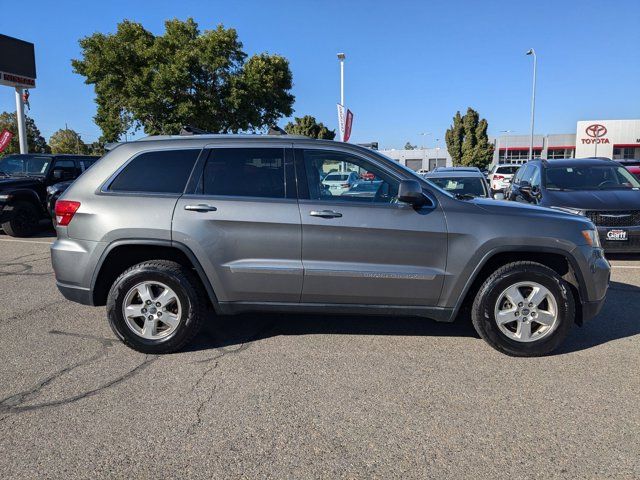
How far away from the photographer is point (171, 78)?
21781 millimetres

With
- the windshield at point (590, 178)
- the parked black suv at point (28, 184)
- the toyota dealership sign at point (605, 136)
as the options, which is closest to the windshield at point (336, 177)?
the windshield at point (590, 178)

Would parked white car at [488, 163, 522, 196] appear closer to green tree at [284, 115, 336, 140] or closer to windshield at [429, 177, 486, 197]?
windshield at [429, 177, 486, 197]

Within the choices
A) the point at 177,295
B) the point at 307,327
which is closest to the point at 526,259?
the point at 307,327

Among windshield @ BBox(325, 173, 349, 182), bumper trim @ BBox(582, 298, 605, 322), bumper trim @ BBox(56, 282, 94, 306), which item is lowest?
bumper trim @ BBox(582, 298, 605, 322)

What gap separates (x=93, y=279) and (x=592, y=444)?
3.91m

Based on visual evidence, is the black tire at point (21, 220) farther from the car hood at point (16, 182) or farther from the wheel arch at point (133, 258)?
the wheel arch at point (133, 258)

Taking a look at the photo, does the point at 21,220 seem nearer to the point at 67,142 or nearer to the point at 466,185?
the point at 466,185

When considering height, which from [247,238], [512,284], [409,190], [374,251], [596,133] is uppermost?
[596,133]

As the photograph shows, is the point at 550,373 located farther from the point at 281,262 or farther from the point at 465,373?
the point at 281,262

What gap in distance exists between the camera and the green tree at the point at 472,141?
176 ft

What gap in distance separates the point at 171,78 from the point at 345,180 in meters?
19.9

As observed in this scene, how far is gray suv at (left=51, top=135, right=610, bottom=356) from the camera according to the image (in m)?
4.05

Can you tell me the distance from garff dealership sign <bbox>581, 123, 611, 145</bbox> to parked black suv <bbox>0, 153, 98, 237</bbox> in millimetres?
54553

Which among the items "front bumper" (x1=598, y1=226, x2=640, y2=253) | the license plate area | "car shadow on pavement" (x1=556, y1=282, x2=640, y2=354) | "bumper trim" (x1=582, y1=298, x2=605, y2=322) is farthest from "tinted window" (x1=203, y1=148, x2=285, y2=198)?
the license plate area
